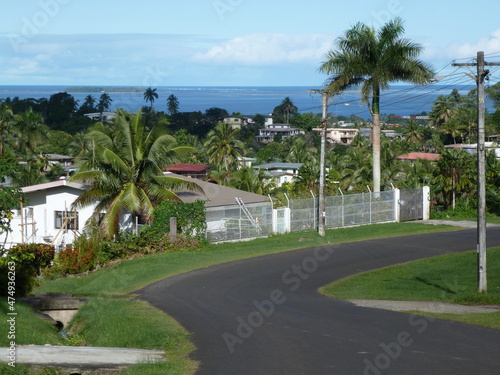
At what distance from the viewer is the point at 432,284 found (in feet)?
77.2

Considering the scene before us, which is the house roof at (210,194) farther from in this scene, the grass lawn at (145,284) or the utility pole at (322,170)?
the utility pole at (322,170)

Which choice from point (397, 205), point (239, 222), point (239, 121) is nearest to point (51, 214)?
point (239, 222)

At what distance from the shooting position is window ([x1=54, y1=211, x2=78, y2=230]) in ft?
117

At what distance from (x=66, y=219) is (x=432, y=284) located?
62.3 feet

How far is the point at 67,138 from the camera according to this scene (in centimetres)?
11150

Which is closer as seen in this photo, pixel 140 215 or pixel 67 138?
pixel 140 215

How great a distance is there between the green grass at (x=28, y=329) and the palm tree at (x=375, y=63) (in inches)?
1151

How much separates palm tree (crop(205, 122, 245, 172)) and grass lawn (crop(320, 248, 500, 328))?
42243 mm

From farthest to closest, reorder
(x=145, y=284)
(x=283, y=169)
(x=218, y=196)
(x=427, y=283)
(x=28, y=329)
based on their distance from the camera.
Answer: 1. (x=283, y=169)
2. (x=218, y=196)
3. (x=145, y=284)
4. (x=427, y=283)
5. (x=28, y=329)

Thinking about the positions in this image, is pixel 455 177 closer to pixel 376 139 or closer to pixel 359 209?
pixel 376 139

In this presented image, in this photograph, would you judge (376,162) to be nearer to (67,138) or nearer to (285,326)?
(285,326)

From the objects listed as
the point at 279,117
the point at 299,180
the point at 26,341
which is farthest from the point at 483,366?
the point at 279,117

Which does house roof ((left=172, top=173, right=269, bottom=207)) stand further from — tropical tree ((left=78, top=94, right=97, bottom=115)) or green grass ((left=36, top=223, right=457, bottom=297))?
tropical tree ((left=78, top=94, right=97, bottom=115))

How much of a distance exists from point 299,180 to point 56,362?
4328 centimetres
